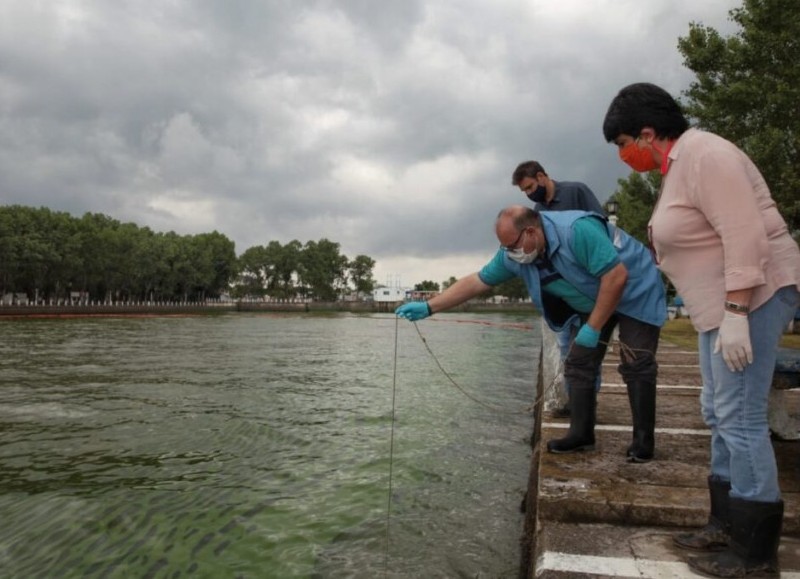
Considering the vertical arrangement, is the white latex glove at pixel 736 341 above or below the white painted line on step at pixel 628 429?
above

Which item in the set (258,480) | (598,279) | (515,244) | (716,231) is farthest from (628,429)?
(258,480)

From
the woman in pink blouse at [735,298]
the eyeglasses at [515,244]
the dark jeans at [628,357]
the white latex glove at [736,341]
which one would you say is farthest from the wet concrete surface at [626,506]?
the eyeglasses at [515,244]

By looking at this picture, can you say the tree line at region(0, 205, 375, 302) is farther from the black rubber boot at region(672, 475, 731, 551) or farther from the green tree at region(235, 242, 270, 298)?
the black rubber boot at region(672, 475, 731, 551)

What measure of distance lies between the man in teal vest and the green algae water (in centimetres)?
130

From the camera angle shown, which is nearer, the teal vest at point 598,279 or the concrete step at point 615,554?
the concrete step at point 615,554

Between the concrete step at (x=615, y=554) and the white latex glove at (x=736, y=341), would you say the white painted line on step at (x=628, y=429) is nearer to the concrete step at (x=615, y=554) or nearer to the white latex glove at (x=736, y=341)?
the concrete step at (x=615, y=554)

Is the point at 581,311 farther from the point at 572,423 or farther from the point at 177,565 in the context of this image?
the point at 177,565

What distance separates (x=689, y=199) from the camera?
2.65 metres

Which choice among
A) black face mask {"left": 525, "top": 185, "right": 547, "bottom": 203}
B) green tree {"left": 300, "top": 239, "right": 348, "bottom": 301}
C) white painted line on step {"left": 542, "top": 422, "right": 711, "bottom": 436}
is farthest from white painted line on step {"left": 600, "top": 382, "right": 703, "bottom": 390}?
green tree {"left": 300, "top": 239, "right": 348, "bottom": 301}

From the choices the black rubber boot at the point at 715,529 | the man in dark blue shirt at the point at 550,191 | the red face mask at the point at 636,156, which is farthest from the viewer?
the man in dark blue shirt at the point at 550,191

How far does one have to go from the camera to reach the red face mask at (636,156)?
3.01 meters

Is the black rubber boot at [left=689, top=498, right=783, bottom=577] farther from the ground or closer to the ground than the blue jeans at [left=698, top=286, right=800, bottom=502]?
closer to the ground

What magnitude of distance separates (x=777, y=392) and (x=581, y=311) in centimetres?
181

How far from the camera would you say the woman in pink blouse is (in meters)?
2.44
